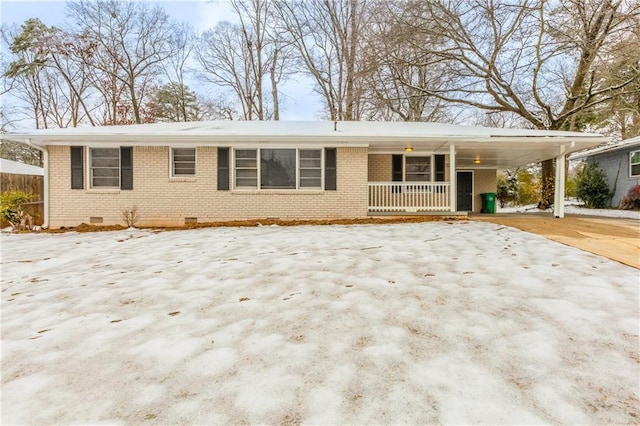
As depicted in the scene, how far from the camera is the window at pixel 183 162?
9.62 metres

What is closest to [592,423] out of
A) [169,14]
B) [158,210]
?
[158,210]

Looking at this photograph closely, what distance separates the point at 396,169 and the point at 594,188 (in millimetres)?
11114

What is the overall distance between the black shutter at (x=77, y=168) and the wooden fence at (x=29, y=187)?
7.31 feet

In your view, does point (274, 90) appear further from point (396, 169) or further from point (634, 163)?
point (634, 163)

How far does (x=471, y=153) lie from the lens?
11273 mm

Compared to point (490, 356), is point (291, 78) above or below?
above

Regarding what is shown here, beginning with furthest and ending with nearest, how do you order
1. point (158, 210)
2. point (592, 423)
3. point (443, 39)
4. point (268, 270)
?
point (443, 39), point (158, 210), point (268, 270), point (592, 423)

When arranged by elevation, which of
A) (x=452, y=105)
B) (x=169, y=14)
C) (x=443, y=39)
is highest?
(x=169, y=14)

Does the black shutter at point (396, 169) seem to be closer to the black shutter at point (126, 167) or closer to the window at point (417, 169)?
the window at point (417, 169)

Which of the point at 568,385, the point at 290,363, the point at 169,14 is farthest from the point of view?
the point at 169,14

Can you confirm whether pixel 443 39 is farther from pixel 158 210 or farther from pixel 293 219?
pixel 158 210

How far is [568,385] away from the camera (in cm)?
176

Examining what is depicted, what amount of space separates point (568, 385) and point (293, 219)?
8259 millimetres

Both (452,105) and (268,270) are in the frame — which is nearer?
(268,270)
